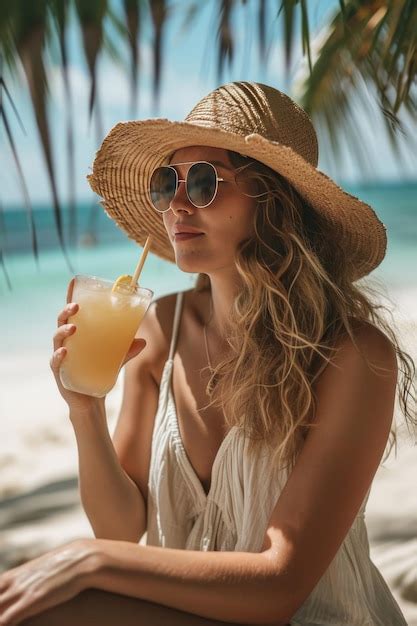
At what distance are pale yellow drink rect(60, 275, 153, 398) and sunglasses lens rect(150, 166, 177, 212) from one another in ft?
0.83

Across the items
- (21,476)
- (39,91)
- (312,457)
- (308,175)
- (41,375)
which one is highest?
(39,91)

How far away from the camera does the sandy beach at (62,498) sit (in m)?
3.06

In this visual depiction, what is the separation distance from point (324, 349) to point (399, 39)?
2.75 ft

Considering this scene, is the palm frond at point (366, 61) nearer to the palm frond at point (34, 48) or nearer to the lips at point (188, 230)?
the lips at point (188, 230)

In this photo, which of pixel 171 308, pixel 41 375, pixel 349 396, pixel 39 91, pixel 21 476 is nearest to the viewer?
pixel 39 91

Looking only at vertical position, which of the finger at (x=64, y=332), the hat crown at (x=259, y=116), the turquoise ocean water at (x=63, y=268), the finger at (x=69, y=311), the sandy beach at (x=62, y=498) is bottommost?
the turquoise ocean water at (x=63, y=268)

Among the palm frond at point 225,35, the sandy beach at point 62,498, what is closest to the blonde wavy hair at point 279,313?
the sandy beach at point 62,498

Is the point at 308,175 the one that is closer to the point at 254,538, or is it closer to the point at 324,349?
the point at 324,349

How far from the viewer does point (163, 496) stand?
2.16m

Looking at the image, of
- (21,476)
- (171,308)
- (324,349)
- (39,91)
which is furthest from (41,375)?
(39,91)

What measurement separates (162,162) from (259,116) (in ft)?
1.23

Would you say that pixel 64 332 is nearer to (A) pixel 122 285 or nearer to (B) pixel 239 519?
(A) pixel 122 285

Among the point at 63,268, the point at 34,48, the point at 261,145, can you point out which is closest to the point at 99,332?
the point at 261,145

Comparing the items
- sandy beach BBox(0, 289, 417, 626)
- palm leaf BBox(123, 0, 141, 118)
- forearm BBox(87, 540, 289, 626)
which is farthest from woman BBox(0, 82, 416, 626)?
palm leaf BBox(123, 0, 141, 118)
